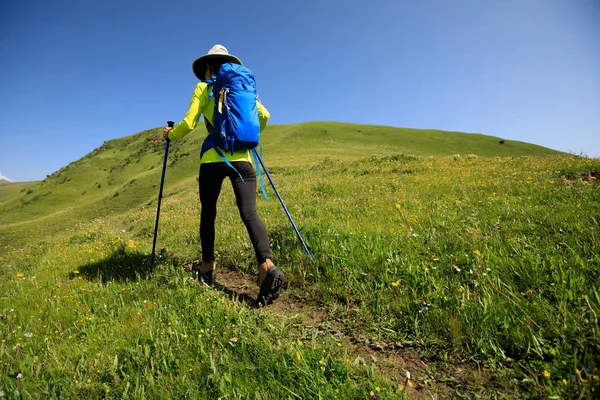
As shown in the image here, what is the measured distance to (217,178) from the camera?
15.2 feet

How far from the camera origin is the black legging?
14.1 ft

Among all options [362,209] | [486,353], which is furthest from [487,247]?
[362,209]

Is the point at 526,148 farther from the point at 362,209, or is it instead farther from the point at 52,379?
the point at 52,379

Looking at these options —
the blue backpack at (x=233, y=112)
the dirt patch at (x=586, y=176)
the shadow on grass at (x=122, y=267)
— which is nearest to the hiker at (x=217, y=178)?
the blue backpack at (x=233, y=112)

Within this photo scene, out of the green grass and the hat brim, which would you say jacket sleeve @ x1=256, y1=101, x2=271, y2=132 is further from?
the green grass

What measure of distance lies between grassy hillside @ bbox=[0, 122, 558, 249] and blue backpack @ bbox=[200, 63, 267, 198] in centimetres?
3076

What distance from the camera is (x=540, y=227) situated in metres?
4.74

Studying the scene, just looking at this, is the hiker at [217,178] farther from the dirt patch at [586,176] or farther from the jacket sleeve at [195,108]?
the dirt patch at [586,176]

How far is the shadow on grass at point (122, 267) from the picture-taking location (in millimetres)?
5590

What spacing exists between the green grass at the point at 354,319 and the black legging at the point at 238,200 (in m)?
0.80

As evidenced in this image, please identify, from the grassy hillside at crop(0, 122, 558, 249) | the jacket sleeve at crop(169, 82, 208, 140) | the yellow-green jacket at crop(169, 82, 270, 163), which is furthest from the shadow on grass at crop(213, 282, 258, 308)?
the grassy hillside at crop(0, 122, 558, 249)

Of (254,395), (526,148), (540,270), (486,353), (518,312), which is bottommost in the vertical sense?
(254,395)

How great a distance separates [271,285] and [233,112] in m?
2.54

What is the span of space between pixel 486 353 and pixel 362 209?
493cm
